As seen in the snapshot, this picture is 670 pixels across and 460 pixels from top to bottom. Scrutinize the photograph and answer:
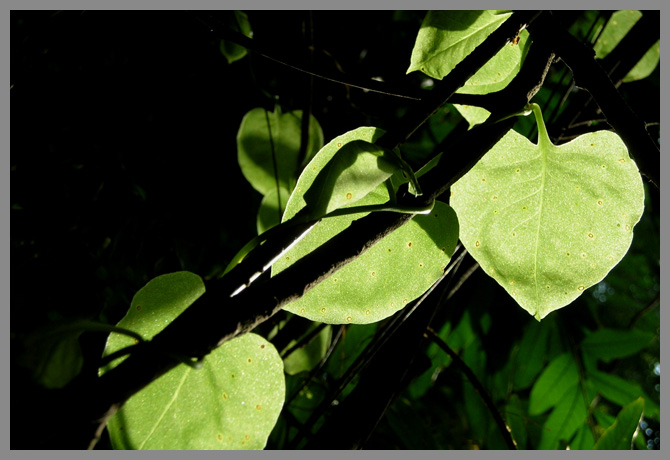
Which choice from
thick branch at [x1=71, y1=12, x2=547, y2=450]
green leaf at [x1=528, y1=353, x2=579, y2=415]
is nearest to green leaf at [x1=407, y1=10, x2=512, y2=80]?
thick branch at [x1=71, y1=12, x2=547, y2=450]

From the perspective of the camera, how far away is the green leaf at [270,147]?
62 cm

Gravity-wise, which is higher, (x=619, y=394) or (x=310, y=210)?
(x=310, y=210)

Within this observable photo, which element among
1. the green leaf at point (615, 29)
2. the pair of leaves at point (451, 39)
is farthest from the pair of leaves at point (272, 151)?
the green leaf at point (615, 29)

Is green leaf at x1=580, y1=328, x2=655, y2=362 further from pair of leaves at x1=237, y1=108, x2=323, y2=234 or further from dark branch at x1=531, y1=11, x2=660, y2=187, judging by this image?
dark branch at x1=531, y1=11, x2=660, y2=187

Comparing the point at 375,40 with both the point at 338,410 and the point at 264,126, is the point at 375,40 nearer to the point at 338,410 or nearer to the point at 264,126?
the point at 264,126

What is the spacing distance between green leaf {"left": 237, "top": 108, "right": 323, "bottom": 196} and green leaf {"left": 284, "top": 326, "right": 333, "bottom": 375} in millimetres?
183

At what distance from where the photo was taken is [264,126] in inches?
25.7

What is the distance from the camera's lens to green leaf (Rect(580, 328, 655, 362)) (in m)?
0.82

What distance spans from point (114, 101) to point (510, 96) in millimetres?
585

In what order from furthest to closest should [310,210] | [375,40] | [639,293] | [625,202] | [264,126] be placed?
1. [639,293]
2. [375,40]
3. [264,126]
4. [625,202]
5. [310,210]

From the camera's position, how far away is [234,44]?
2.08ft

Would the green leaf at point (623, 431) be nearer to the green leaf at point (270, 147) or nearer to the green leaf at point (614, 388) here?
the green leaf at point (614, 388)

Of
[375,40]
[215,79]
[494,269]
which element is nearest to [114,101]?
Result: [215,79]

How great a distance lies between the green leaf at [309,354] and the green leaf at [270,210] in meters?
0.14
